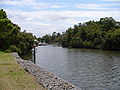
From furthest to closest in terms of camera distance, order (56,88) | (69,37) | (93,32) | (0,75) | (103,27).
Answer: (69,37) → (103,27) → (93,32) → (0,75) → (56,88)

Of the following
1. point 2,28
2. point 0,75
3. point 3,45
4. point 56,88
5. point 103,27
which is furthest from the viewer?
point 103,27

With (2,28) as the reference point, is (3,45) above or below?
below

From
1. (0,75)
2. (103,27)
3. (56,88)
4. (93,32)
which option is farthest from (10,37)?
(103,27)

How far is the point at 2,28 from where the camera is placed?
174ft

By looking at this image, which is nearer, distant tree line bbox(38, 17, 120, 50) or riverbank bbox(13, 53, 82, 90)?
riverbank bbox(13, 53, 82, 90)

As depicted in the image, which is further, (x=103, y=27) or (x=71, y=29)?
(x=71, y=29)

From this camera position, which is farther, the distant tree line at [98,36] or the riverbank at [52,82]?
the distant tree line at [98,36]

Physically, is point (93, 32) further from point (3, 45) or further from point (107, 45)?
point (3, 45)

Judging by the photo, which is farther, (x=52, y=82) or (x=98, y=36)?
(x=98, y=36)

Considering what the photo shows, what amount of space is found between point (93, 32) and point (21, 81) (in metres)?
110

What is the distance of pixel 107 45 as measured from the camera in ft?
334

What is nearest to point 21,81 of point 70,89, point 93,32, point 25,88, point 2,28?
point 25,88

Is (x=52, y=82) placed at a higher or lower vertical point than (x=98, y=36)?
lower

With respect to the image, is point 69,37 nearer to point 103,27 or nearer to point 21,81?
point 103,27
